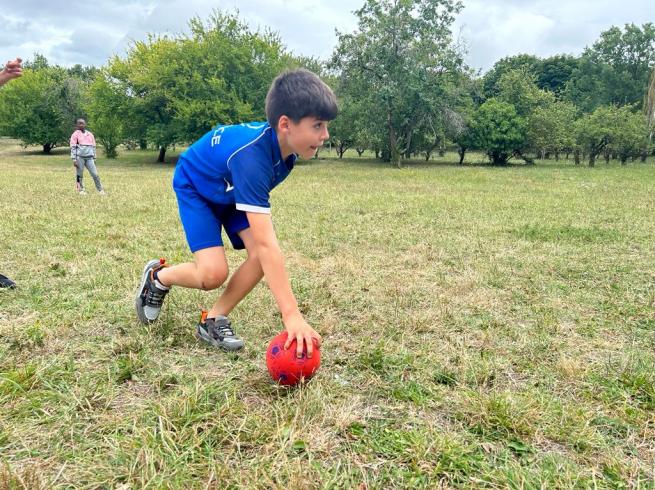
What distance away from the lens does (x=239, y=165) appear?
2.40m

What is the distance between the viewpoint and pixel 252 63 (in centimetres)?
2886

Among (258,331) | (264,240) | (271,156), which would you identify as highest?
(271,156)

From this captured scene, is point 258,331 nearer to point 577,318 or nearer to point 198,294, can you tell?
point 198,294

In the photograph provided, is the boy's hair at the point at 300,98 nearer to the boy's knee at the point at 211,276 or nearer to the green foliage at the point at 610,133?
the boy's knee at the point at 211,276

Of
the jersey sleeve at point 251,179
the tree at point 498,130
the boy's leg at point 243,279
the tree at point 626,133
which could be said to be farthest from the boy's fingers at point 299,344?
the tree at point 626,133

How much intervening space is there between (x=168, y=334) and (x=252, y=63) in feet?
92.7

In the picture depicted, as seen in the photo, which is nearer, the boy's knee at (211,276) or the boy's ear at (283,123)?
the boy's ear at (283,123)

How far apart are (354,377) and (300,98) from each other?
5.02 feet

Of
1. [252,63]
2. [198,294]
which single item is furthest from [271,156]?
[252,63]

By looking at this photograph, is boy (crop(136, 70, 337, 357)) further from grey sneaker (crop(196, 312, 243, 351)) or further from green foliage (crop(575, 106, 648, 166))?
green foliage (crop(575, 106, 648, 166))

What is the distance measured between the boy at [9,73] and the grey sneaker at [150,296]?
157 cm

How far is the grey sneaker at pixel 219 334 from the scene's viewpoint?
3012mm

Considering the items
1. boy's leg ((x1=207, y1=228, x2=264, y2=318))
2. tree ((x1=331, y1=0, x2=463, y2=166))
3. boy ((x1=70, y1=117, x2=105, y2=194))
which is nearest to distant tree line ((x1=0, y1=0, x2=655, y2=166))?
tree ((x1=331, y1=0, x2=463, y2=166))

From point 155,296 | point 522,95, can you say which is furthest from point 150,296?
point 522,95
